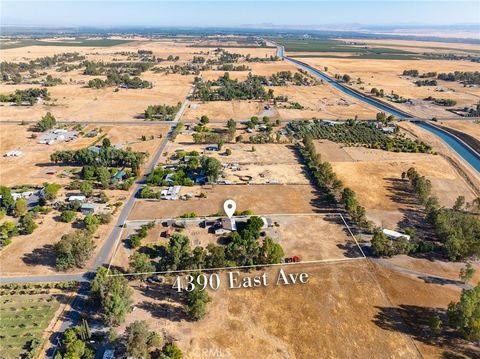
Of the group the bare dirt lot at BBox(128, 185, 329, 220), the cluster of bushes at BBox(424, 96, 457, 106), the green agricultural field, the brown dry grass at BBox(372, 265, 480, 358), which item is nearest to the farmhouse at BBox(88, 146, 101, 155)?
the bare dirt lot at BBox(128, 185, 329, 220)

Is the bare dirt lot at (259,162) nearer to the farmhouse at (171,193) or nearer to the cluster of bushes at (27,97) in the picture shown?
the farmhouse at (171,193)

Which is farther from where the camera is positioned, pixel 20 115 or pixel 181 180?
pixel 20 115

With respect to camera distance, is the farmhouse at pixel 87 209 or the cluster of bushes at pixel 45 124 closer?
the farmhouse at pixel 87 209

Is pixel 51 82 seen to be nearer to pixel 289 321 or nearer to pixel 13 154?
pixel 13 154

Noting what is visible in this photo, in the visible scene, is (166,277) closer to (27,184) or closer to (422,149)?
(27,184)

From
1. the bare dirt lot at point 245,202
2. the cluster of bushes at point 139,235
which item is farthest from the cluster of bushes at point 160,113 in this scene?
the cluster of bushes at point 139,235

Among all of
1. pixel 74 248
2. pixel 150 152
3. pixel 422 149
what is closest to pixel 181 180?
pixel 150 152

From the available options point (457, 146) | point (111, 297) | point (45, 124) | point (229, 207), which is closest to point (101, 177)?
point (229, 207)
